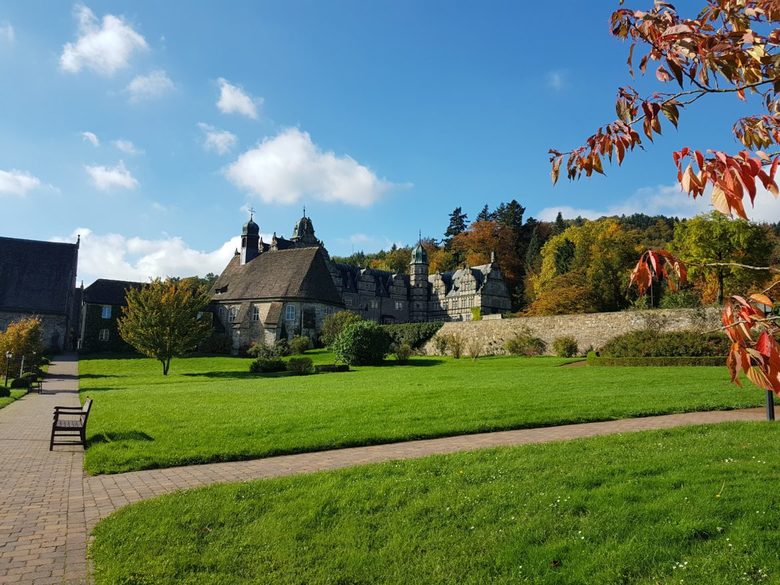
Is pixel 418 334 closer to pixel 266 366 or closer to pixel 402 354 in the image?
pixel 402 354

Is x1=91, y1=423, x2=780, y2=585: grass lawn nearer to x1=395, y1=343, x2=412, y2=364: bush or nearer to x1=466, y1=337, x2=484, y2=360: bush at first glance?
x1=395, y1=343, x2=412, y2=364: bush

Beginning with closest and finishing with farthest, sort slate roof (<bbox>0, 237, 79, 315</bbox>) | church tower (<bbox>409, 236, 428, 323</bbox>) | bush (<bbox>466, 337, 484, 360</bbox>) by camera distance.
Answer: bush (<bbox>466, 337, 484, 360</bbox>), slate roof (<bbox>0, 237, 79, 315</bbox>), church tower (<bbox>409, 236, 428, 323</bbox>)

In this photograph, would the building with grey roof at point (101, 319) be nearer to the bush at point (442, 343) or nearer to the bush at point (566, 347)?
the bush at point (442, 343)

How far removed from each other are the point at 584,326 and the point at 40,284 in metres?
52.3

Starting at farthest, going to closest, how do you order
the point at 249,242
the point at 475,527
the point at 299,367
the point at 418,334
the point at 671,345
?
the point at 249,242 → the point at 418,334 → the point at 299,367 → the point at 671,345 → the point at 475,527

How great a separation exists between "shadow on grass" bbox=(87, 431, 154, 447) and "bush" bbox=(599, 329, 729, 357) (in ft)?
85.0

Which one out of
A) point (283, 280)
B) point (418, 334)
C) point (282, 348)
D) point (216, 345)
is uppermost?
point (283, 280)

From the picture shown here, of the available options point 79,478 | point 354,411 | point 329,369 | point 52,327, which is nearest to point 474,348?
point 329,369

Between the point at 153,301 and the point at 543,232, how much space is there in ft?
248

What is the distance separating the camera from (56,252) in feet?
198

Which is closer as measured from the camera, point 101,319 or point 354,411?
point 354,411

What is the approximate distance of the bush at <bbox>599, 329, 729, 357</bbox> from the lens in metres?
29.5

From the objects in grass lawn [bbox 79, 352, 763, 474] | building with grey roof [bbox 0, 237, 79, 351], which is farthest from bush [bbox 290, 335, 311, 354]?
grass lawn [bbox 79, 352, 763, 474]

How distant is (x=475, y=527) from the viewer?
18.9 feet
